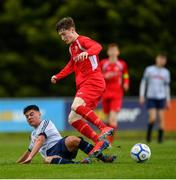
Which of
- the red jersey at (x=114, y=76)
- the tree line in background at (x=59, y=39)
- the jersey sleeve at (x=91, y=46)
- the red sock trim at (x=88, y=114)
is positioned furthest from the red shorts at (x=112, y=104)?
the tree line in background at (x=59, y=39)

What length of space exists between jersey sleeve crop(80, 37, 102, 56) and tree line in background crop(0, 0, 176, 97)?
943 inches

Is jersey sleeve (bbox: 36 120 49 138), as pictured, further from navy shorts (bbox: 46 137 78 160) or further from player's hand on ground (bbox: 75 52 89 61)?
player's hand on ground (bbox: 75 52 89 61)

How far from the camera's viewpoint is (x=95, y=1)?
1507 inches

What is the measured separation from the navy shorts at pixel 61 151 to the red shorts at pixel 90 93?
1.14 m

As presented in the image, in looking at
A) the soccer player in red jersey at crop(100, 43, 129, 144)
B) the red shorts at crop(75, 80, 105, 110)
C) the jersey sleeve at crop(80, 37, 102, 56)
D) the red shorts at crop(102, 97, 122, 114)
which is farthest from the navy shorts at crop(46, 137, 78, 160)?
the red shorts at crop(102, 97, 122, 114)

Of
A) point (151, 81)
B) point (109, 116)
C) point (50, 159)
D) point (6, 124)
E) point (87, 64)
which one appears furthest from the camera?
point (6, 124)

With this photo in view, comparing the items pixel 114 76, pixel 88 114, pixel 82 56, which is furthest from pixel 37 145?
pixel 114 76

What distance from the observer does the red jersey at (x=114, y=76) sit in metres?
19.8

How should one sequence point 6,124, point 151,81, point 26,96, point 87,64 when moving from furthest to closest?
point 26,96
point 6,124
point 151,81
point 87,64

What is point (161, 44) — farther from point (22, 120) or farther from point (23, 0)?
point (22, 120)

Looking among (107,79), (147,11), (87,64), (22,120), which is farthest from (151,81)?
(147,11)

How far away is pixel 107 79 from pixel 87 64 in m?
6.64

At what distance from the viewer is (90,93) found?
13.2m

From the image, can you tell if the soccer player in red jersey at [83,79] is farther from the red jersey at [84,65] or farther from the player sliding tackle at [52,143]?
the player sliding tackle at [52,143]
